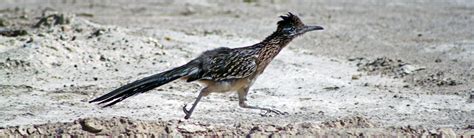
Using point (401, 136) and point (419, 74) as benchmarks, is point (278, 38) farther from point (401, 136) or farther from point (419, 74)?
point (419, 74)

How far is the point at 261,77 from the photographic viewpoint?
1356cm

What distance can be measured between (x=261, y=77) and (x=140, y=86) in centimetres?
381

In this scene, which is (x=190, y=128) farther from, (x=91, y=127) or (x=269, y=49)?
(x=269, y=49)

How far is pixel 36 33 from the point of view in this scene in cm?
1599

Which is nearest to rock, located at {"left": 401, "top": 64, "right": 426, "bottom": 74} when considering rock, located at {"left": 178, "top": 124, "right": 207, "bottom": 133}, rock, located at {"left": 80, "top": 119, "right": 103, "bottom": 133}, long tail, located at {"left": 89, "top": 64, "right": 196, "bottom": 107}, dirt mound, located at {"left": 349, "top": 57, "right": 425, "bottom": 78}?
dirt mound, located at {"left": 349, "top": 57, "right": 425, "bottom": 78}

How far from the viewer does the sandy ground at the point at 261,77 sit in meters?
10.1

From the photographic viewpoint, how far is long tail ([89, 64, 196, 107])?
9859 millimetres

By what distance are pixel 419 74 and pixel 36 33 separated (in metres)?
5.30

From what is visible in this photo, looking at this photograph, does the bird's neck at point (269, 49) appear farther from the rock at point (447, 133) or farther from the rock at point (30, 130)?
the rock at point (30, 130)

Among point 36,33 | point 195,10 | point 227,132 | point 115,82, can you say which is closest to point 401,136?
point 227,132

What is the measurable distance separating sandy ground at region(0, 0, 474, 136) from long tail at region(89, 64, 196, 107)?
1.38ft

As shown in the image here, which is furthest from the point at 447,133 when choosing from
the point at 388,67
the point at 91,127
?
the point at 388,67

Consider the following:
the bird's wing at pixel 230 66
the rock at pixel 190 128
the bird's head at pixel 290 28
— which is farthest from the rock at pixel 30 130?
the bird's head at pixel 290 28

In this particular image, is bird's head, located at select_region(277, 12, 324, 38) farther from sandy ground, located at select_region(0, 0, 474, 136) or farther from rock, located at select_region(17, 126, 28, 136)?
rock, located at select_region(17, 126, 28, 136)
